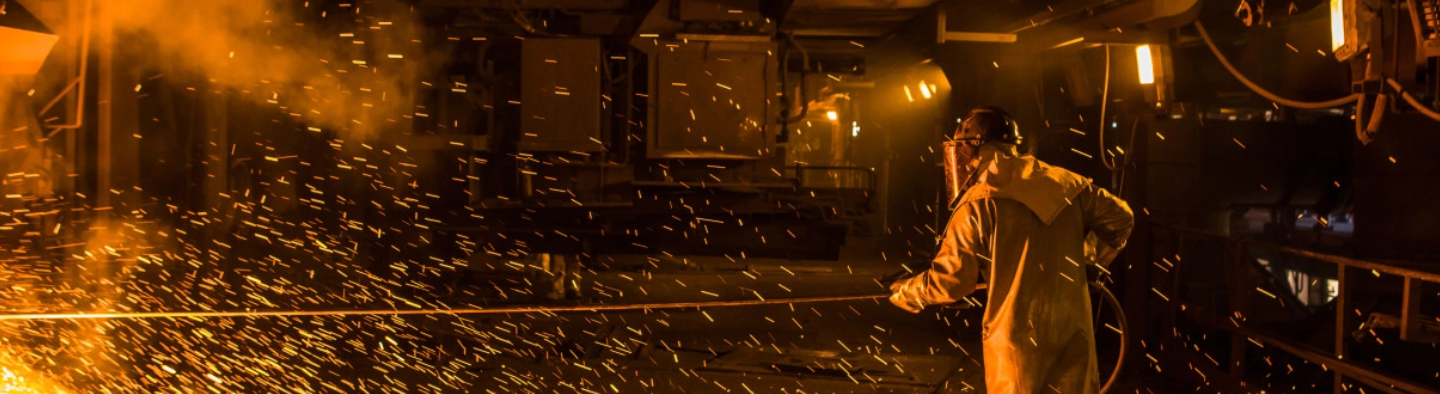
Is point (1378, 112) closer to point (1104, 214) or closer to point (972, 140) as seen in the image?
point (1104, 214)

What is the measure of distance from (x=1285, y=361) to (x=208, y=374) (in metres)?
6.56

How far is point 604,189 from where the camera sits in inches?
281

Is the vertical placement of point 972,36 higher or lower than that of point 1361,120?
higher

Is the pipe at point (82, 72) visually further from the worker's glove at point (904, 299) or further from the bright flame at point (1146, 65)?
the bright flame at point (1146, 65)

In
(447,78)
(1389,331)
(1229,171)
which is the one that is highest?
(447,78)

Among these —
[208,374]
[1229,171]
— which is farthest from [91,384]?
[1229,171]

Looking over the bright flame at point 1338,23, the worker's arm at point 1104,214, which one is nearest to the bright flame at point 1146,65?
the bright flame at point 1338,23

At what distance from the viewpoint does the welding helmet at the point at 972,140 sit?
3201 millimetres

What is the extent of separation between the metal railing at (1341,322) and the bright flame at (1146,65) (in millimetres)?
928

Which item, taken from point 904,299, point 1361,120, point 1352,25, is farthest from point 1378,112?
point 904,299

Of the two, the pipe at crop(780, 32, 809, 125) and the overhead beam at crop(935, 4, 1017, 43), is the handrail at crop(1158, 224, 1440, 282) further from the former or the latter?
the pipe at crop(780, 32, 809, 125)

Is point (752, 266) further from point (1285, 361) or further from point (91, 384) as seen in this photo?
point (91, 384)

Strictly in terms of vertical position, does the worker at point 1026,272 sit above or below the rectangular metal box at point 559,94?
below

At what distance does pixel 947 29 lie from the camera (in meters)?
7.68
